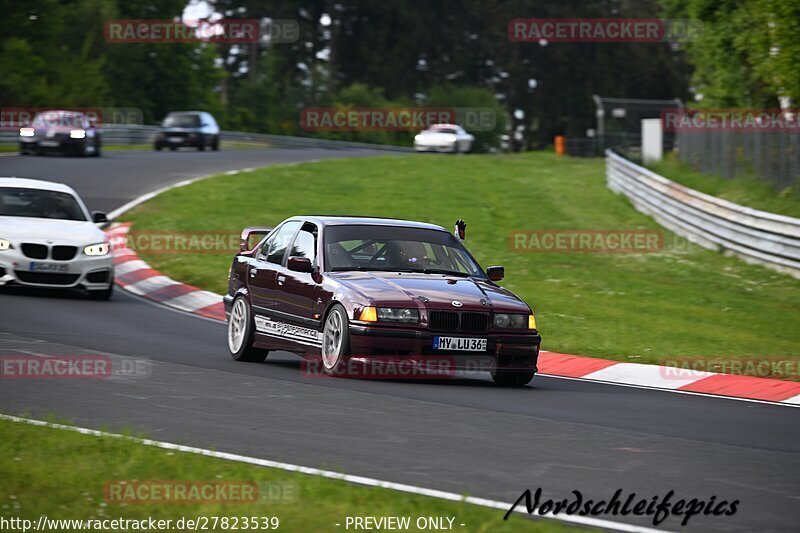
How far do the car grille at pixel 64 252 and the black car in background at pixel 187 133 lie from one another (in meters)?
31.0

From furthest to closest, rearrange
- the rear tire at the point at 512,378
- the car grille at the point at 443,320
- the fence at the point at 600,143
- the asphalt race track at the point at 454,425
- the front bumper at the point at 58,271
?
the fence at the point at 600,143
the front bumper at the point at 58,271
the rear tire at the point at 512,378
the car grille at the point at 443,320
the asphalt race track at the point at 454,425

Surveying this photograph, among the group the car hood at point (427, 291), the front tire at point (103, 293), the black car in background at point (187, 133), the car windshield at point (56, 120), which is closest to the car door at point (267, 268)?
the car hood at point (427, 291)

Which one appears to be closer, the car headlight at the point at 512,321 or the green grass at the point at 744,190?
the car headlight at the point at 512,321

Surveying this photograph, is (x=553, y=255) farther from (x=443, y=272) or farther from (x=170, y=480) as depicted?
(x=170, y=480)

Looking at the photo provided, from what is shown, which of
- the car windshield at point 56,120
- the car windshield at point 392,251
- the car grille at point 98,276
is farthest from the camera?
the car windshield at point 56,120

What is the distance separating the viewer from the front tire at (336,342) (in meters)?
11.2

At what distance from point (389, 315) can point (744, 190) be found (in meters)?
17.9

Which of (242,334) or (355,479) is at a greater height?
(355,479)

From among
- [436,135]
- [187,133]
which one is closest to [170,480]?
[187,133]

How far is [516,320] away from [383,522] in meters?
5.79

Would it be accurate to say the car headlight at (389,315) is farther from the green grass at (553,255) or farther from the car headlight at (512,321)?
the green grass at (553,255)

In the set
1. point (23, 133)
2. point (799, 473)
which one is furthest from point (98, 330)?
point (23, 133)

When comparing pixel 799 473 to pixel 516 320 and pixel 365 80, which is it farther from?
pixel 365 80

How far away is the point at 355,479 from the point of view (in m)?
6.88
